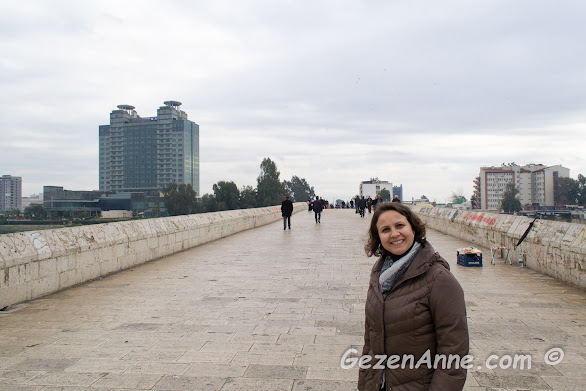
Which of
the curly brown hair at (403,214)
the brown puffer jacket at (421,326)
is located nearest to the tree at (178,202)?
the curly brown hair at (403,214)

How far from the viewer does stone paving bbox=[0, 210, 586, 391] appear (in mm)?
3322

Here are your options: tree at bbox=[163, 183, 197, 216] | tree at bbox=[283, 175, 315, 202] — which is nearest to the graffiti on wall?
tree at bbox=[163, 183, 197, 216]

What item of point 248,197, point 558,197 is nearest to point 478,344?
point 558,197

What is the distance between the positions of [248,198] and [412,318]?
352ft

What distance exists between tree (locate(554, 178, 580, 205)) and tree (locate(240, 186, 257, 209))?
270 feet

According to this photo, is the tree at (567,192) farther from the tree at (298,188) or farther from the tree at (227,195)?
the tree at (298,188)

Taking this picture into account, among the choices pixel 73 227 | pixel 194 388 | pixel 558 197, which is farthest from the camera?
pixel 558 197

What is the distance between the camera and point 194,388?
3.15 metres

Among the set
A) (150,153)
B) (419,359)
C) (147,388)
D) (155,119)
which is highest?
(155,119)

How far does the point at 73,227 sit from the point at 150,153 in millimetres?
175047

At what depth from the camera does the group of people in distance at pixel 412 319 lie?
5.99 feet

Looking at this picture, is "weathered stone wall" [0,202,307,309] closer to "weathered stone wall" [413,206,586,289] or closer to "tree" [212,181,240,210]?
"weathered stone wall" [413,206,586,289]

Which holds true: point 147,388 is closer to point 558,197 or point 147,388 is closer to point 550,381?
point 550,381

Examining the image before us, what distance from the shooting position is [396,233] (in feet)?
6.91
